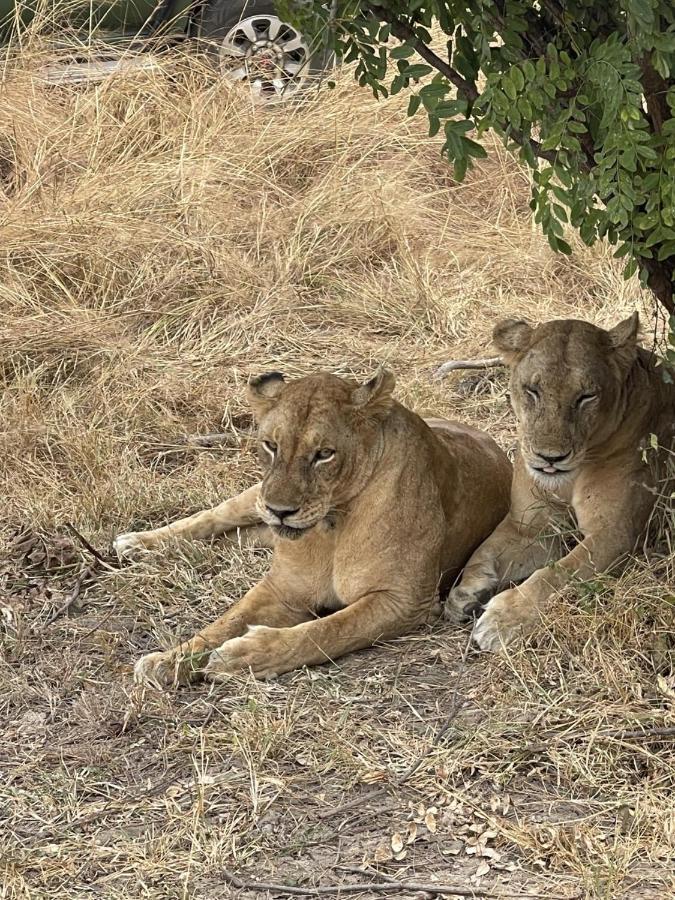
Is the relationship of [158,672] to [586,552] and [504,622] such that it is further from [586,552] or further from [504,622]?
[586,552]

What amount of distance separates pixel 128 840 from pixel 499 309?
13.5 feet

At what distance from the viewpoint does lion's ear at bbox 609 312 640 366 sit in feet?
14.1

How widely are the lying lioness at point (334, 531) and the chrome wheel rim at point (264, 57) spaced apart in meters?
4.60

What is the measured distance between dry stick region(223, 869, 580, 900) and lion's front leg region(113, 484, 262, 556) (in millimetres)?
1963

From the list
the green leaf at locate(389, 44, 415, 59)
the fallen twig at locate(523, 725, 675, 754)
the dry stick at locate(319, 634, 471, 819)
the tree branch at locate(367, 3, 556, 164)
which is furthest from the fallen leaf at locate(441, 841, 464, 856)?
the green leaf at locate(389, 44, 415, 59)

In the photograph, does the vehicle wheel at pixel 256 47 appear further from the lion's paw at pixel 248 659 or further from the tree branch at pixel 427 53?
the lion's paw at pixel 248 659

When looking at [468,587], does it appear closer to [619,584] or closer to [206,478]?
[619,584]

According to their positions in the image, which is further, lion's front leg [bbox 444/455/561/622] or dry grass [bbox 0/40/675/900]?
lion's front leg [bbox 444/455/561/622]

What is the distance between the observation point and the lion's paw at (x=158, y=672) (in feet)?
13.4

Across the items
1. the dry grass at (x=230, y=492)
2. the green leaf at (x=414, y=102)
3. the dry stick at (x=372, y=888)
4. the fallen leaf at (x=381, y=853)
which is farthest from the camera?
the green leaf at (x=414, y=102)

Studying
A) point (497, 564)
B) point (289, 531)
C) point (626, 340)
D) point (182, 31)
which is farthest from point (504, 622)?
point (182, 31)

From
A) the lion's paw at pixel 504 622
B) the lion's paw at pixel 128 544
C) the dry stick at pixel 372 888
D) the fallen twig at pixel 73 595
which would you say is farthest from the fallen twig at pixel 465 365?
the dry stick at pixel 372 888

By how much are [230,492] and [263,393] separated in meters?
1.23

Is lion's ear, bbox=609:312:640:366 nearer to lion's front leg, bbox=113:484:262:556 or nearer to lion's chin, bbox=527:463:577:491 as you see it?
lion's chin, bbox=527:463:577:491
